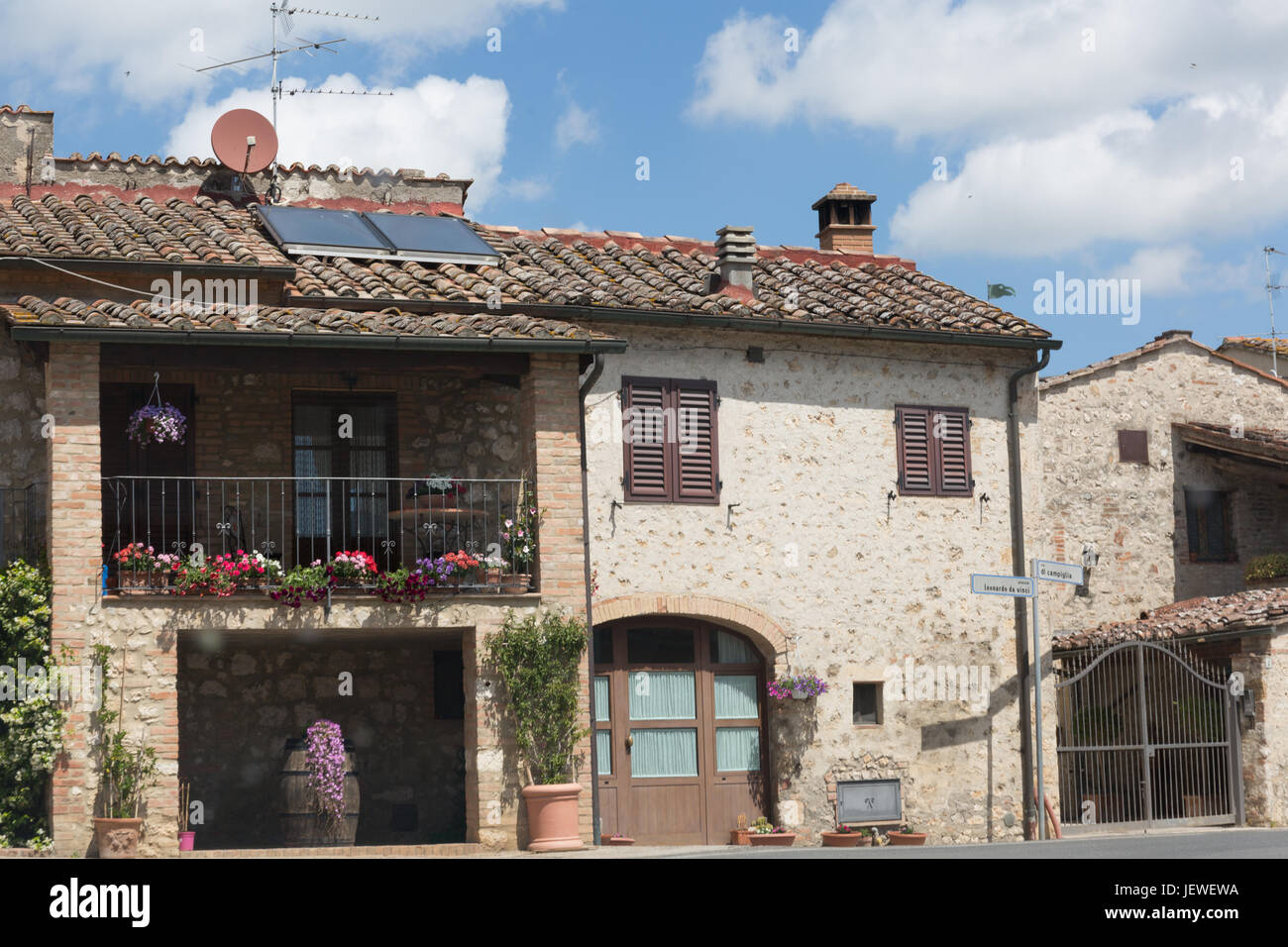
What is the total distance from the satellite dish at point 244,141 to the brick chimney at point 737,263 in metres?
4.86

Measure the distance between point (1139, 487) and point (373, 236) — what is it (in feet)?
33.6

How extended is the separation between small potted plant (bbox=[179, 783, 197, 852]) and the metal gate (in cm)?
869

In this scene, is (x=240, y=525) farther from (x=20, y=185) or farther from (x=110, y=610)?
(x=20, y=185)

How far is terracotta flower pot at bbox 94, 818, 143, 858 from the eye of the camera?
495 inches

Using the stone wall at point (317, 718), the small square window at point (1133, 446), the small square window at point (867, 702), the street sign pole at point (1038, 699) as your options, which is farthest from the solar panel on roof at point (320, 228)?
the small square window at point (1133, 446)

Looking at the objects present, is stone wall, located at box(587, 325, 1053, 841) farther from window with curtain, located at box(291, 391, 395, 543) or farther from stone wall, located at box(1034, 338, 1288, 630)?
stone wall, located at box(1034, 338, 1288, 630)

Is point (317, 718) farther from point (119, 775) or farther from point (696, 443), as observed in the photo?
point (696, 443)

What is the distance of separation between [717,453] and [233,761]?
17.9 feet

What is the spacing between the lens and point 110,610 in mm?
13164

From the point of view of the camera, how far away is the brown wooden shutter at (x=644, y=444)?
52.9ft

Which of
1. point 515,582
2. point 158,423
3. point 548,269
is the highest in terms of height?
point 548,269

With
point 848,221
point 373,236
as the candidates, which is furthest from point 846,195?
point 373,236

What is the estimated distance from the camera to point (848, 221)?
67.6 ft
